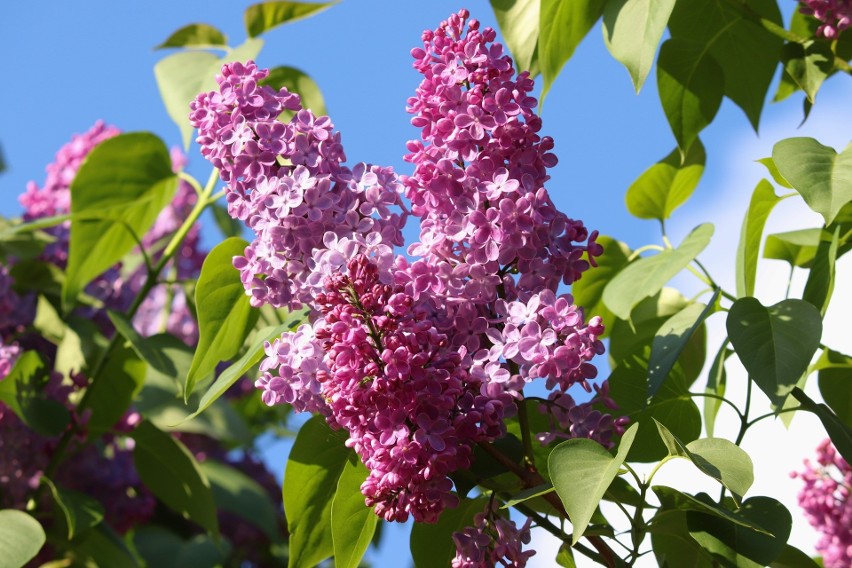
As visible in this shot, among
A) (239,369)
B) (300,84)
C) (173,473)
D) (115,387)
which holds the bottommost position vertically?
(239,369)

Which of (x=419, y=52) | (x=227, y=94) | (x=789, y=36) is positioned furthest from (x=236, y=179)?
(x=789, y=36)

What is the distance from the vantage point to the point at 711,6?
1.34 metres

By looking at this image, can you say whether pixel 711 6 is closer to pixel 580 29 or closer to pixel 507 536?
pixel 580 29

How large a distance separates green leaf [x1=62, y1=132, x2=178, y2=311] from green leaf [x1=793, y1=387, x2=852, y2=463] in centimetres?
111

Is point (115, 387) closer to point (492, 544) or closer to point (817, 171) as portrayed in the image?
point (492, 544)

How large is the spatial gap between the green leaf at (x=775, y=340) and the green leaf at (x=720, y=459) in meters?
0.08

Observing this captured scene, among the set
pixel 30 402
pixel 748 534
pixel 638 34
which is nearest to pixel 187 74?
pixel 30 402

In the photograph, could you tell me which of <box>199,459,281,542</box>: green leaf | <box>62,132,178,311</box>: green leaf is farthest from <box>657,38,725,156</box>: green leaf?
<box>199,459,281,542</box>: green leaf

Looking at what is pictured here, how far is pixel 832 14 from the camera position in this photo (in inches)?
48.8

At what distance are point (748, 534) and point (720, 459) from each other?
0.09 meters

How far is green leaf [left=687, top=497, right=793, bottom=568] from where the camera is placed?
830 millimetres

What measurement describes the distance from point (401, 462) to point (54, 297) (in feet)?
4.85

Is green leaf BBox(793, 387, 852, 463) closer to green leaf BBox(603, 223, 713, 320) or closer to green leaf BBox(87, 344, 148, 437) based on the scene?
green leaf BBox(603, 223, 713, 320)

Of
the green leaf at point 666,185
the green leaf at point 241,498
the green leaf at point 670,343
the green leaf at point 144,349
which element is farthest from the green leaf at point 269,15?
→ the green leaf at point 670,343
